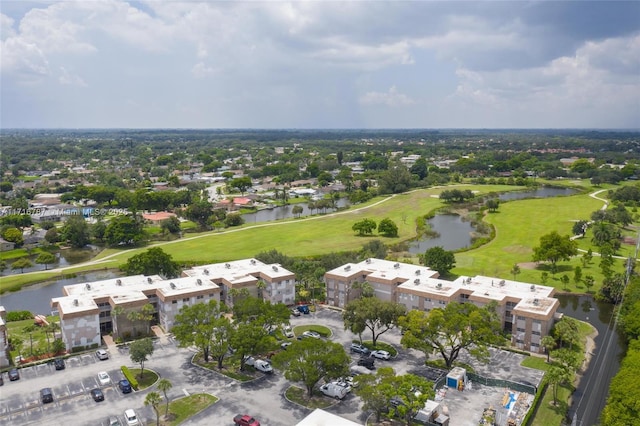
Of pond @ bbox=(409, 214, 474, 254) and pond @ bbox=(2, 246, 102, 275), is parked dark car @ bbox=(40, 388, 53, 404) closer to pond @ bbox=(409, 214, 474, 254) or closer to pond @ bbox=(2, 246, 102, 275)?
pond @ bbox=(2, 246, 102, 275)

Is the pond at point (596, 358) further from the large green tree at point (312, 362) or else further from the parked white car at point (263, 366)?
the parked white car at point (263, 366)

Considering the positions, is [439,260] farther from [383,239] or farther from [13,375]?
[13,375]

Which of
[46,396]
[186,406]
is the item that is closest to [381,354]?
[186,406]

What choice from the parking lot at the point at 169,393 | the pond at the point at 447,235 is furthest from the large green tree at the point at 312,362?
the pond at the point at 447,235

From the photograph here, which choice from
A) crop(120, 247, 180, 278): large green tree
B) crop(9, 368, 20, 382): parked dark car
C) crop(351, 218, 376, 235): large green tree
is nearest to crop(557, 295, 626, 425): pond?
crop(351, 218, 376, 235): large green tree

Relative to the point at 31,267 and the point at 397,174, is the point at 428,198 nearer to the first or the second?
→ the point at 397,174
